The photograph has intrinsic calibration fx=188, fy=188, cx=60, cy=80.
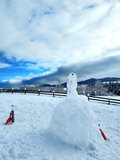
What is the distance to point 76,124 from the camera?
9.60 m

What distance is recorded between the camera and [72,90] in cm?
1065

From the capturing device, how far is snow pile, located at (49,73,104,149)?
9547mm

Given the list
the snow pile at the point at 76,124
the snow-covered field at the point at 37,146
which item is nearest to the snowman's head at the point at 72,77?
the snow pile at the point at 76,124

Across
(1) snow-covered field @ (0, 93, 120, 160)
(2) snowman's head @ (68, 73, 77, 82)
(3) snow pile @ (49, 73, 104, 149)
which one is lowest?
(1) snow-covered field @ (0, 93, 120, 160)

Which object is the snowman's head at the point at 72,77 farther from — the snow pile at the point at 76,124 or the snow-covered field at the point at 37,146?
the snow-covered field at the point at 37,146

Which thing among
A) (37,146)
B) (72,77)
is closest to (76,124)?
(37,146)

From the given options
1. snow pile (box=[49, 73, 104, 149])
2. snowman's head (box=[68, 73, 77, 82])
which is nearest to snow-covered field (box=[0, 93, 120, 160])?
snow pile (box=[49, 73, 104, 149])

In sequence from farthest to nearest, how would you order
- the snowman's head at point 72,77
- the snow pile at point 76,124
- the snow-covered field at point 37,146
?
the snowman's head at point 72,77 → the snow pile at point 76,124 → the snow-covered field at point 37,146

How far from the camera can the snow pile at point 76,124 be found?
955cm

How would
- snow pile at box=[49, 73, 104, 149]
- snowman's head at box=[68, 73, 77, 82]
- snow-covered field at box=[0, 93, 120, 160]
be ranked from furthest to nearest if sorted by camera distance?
1. snowman's head at box=[68, 73, 77, 82]
2. snow pile at box=[49, 73, 104, 149]
3. snow-covered field at box=[0, 93, 120, 160]

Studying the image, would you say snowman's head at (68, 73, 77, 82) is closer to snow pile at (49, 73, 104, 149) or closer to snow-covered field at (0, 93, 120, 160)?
snow pile at (49, 73, 104, 149)

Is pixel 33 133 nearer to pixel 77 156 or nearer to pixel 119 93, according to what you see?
pixel 77 156

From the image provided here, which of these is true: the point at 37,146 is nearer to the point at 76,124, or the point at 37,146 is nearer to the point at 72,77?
the point at 76,124

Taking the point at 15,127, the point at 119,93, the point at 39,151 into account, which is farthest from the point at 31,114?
the point at 119,93
